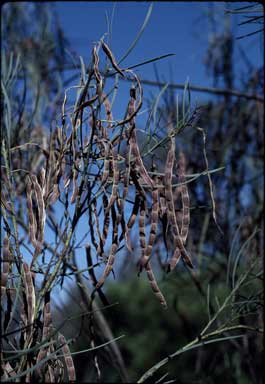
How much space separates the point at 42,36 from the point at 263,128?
96cm

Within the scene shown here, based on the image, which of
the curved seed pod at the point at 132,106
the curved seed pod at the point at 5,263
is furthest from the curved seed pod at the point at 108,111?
the curved seed pod at the point at 5,263

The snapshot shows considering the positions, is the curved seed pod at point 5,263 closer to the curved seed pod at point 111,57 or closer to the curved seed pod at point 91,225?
the curved seed pod at point 91,225

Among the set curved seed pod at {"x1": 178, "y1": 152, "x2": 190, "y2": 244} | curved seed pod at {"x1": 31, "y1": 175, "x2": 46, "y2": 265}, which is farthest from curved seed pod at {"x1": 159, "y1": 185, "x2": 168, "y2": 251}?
curved seed pod at {"x1": 31, "y1": 175, "x2": 46, "y2": 265}

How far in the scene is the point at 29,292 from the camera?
0.65 m

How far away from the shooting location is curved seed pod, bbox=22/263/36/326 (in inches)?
25.4

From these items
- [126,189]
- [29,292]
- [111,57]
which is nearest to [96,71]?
[111,57]

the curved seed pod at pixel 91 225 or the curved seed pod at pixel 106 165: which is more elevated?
the curved seed pod at pixel 106 165

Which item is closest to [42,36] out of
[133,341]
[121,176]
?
[121,176]

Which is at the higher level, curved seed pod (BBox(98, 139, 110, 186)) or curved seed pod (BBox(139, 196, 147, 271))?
curved seed pod (BBox(98, 139, 110, 186))

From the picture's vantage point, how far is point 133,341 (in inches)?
289

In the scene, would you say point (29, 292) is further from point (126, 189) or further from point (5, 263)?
point (126, 189)

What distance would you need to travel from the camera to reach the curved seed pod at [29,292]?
646 millimetres

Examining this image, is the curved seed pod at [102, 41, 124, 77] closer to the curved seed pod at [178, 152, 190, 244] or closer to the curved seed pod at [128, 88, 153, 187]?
Result: the curved seed pod at [128, 88, 153, 187]

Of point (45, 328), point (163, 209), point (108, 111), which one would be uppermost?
point (108, 111)
